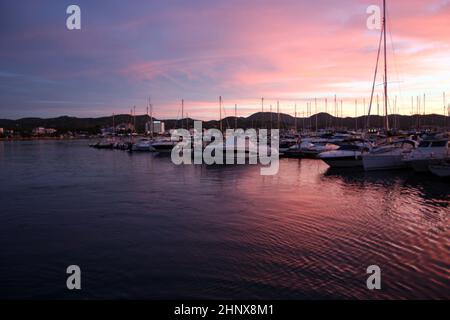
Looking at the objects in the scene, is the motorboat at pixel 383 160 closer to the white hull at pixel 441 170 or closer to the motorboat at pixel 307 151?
the white hull at pixel 441 170

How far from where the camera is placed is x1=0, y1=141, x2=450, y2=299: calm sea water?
28.0 feet

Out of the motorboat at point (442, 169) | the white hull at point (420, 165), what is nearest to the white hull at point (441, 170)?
the motorboat at point (442, 169)

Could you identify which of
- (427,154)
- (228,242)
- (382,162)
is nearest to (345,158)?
(382,162)

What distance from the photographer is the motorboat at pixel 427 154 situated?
27219 millimetres

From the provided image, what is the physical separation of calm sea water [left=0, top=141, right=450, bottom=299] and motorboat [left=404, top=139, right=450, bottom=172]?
5.06 meters

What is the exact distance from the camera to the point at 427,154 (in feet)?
90.9

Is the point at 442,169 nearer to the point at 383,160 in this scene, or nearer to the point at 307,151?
the point at 383,160

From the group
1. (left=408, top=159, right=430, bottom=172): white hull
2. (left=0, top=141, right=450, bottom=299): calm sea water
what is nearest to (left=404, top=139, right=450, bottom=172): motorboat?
(left=408, top=159, right=430, bottom=172): white hull

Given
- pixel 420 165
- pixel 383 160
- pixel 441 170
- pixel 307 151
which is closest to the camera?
pixel 441 170

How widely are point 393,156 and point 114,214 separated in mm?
23750

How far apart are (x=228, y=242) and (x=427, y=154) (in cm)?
2201

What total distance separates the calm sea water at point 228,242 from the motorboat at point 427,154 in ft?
16.6
